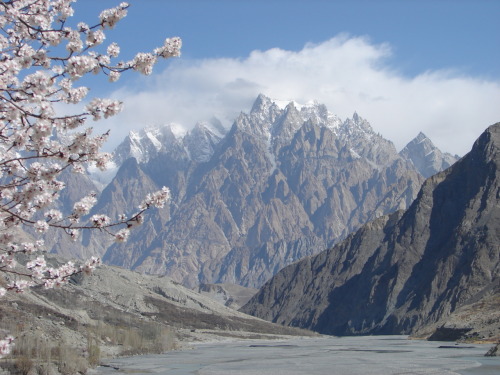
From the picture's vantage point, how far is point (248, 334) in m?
194

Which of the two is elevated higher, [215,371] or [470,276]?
[470,276]

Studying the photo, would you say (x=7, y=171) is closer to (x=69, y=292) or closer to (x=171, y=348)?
(x=171, y=348)

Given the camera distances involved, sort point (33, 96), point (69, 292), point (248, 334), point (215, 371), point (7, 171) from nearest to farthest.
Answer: point (33, 96), point (7, 171), point (215, 371), point (69, 292), point (248, 334)

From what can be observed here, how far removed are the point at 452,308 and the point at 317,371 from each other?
151988 mm

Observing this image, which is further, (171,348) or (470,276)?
(470,276)

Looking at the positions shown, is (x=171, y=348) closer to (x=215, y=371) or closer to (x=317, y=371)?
(x=215, y=371)

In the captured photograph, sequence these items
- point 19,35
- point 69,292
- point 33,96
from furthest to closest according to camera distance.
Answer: point 69,292 → point 19,35 → point 33,96

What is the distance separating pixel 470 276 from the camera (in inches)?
7820

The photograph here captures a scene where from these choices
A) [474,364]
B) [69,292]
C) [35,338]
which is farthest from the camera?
[69,292]

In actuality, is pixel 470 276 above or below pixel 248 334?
above

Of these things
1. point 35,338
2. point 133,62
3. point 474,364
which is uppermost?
point 133,62

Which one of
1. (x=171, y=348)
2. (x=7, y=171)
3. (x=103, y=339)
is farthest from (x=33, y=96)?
(x=171, y=348)

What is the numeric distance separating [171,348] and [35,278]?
105 m

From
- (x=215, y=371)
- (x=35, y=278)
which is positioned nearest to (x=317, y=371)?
(x=215, y=371)
